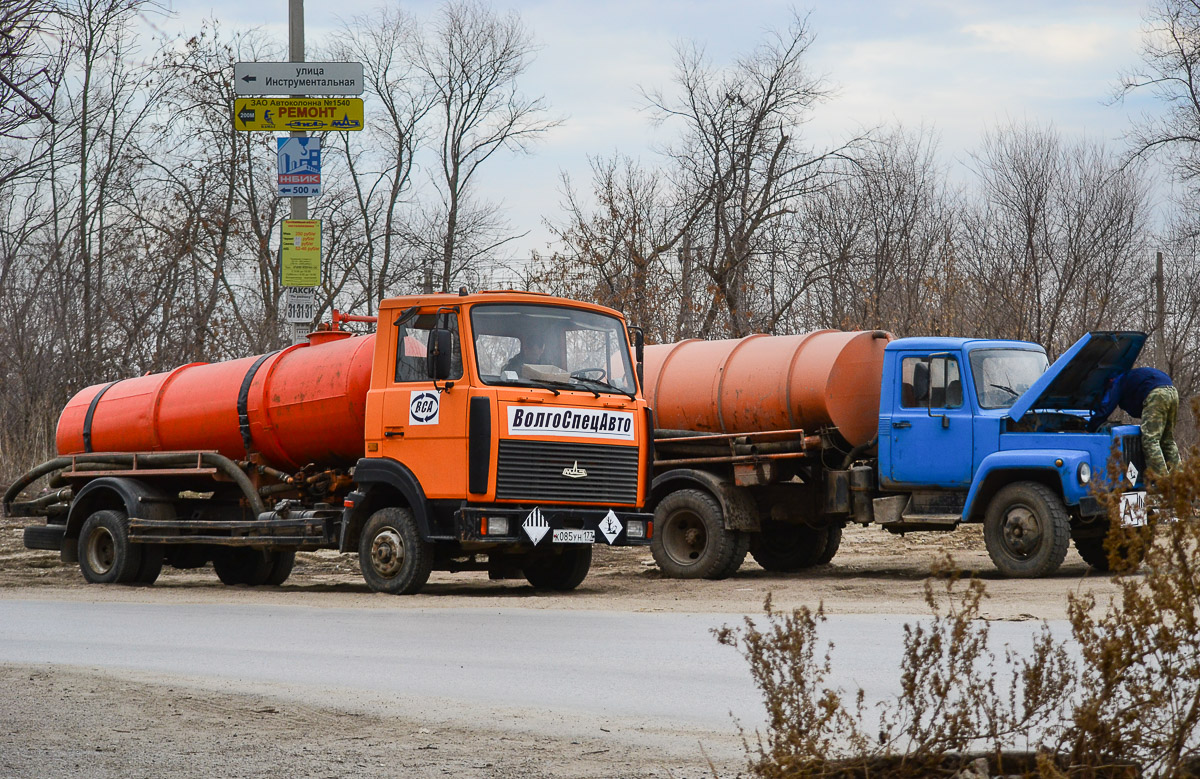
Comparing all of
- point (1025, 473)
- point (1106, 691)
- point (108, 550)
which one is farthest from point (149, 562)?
point (1106, 691)

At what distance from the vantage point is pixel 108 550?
16.0 metres

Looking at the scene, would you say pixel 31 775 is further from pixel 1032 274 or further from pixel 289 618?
pixel 1032 274

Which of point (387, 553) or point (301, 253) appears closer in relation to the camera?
point (387, 553)

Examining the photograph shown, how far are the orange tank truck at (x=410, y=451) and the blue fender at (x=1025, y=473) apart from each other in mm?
3543

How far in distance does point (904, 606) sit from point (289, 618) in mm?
5201

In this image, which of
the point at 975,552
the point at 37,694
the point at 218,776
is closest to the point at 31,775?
the point at 218,776

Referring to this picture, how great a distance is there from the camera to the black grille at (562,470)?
40.5 ft

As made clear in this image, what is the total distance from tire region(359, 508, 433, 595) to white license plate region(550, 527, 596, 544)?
1.24 meters

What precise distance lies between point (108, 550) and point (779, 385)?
26.3 ft

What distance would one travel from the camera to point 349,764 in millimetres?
5648

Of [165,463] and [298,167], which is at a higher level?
[298,167]

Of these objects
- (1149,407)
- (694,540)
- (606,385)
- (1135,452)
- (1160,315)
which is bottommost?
(694,540)

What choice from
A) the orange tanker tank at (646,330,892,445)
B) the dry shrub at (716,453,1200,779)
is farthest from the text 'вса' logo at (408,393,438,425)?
the dry shrub at (716,453,1200,779)

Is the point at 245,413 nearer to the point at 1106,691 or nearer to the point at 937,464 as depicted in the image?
the point at 937,464
